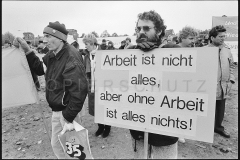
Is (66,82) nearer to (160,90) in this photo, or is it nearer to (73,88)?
(73,88)

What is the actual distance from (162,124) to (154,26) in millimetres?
863

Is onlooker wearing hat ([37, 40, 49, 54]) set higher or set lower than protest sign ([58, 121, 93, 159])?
higher

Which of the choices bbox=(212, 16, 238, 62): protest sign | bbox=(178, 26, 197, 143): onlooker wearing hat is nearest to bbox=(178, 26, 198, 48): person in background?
bbox=(178, 26, 197, 143): onlooker wearing hat

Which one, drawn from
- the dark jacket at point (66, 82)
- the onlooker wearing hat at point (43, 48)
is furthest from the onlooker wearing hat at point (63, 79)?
the onlooker wearing hat at point (43, 48)

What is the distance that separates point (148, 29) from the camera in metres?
1.56

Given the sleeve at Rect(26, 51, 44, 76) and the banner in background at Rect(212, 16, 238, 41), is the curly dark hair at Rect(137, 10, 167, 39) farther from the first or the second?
the banner in background at Rect(212, 16, 238, 41)

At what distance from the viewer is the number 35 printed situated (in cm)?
176

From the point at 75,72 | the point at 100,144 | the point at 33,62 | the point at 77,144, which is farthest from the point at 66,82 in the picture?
the point at 100,144

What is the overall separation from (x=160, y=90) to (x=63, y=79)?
45.4 inches

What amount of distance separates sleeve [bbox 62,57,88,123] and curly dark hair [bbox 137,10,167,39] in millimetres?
912

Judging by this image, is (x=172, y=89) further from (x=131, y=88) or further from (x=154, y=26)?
(x=154, y=26)

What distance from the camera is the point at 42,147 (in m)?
3.24

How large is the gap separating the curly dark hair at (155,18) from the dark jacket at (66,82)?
0.91 m

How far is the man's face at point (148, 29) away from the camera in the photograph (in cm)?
155
